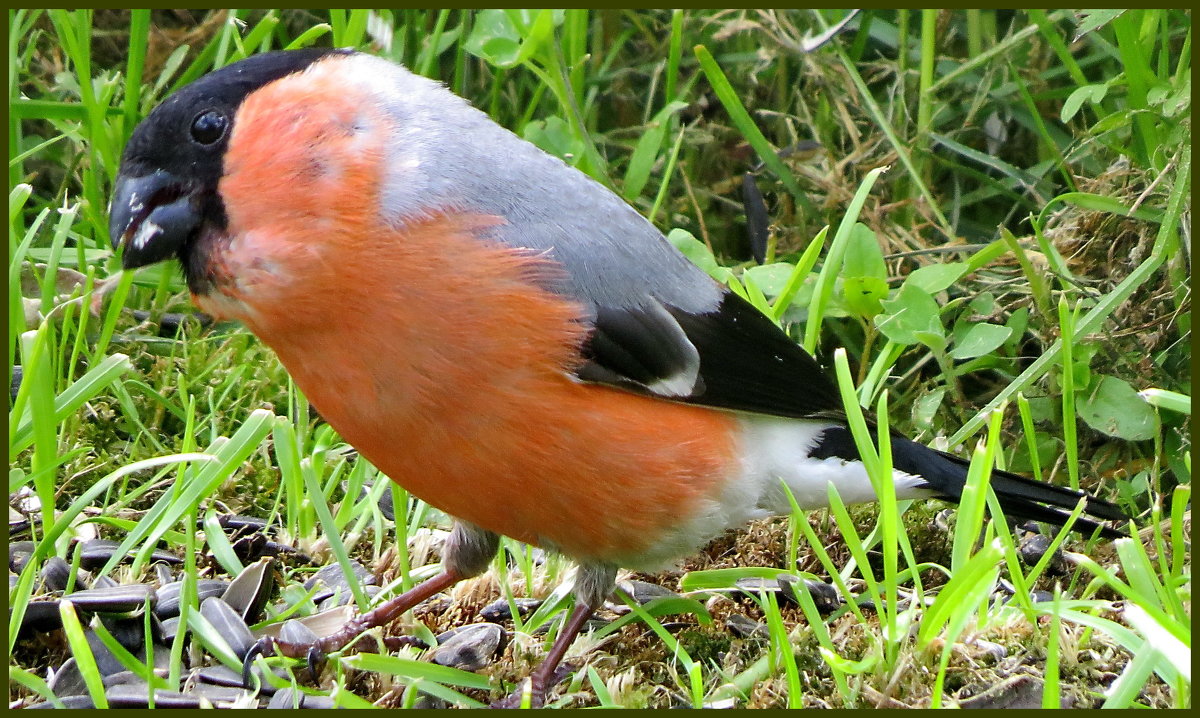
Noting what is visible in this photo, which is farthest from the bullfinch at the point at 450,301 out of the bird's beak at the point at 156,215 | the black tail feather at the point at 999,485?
the black tail feather at the point at 999,485

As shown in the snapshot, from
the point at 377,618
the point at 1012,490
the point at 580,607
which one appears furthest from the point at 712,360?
the point at 377,618

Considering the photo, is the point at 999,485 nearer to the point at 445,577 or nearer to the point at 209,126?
the point at 445,577

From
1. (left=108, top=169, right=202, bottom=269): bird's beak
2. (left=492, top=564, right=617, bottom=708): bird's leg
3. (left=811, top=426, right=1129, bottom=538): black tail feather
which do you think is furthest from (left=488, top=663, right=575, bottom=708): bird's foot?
(left=108, top=169, right=202, bottom=269): bird's beak

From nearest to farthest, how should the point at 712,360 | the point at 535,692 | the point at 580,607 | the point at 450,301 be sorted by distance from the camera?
the point at 450,301
the point at 535,692
the point at 580,607
the point at 712,360

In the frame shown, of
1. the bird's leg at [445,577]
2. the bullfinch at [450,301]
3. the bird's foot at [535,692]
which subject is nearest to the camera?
the bullfinch at [450,301]

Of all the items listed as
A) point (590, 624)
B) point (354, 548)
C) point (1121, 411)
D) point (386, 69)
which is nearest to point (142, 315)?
point (354, 548)

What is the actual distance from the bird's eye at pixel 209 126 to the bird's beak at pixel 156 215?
3.6 inches

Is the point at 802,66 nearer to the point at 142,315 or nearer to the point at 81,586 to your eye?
the point at 142,315

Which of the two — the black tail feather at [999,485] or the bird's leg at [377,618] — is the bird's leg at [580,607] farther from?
the black tail feather at [999,485]

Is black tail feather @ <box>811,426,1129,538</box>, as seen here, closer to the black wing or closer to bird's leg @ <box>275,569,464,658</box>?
the black wing

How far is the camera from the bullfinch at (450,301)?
2.31 meters

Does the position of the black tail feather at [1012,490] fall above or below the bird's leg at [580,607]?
above

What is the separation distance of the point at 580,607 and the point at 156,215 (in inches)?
45.2

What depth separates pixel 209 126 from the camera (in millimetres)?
2383
